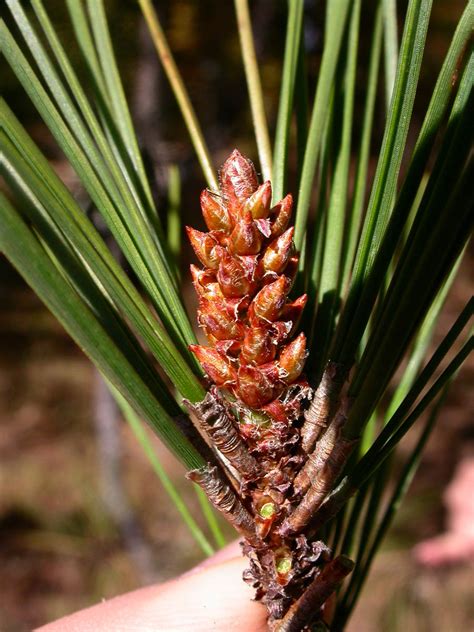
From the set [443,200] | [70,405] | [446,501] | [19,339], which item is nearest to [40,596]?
[70,405]

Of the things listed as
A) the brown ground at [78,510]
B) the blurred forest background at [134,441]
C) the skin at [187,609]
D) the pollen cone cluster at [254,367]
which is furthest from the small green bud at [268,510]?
the brown ground at [78,510]

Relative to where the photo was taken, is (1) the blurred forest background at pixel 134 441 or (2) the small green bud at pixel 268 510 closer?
(2) the small green bud at pixel 268 510

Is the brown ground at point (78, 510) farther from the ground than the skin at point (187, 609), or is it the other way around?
the brown ground at point (78, 510)

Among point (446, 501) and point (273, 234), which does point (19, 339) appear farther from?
point (273, 234)

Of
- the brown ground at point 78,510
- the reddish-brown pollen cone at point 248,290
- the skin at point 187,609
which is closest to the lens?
the reddish-brown pollen cone at point 248,290

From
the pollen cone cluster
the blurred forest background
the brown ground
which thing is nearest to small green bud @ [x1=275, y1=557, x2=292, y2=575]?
the pollen cone cluster

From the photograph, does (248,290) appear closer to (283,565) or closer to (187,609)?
(283,565)

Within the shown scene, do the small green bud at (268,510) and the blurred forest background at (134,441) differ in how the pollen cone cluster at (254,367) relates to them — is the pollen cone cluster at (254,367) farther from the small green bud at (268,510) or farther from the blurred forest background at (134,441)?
the blurred forest background at (134,441)
